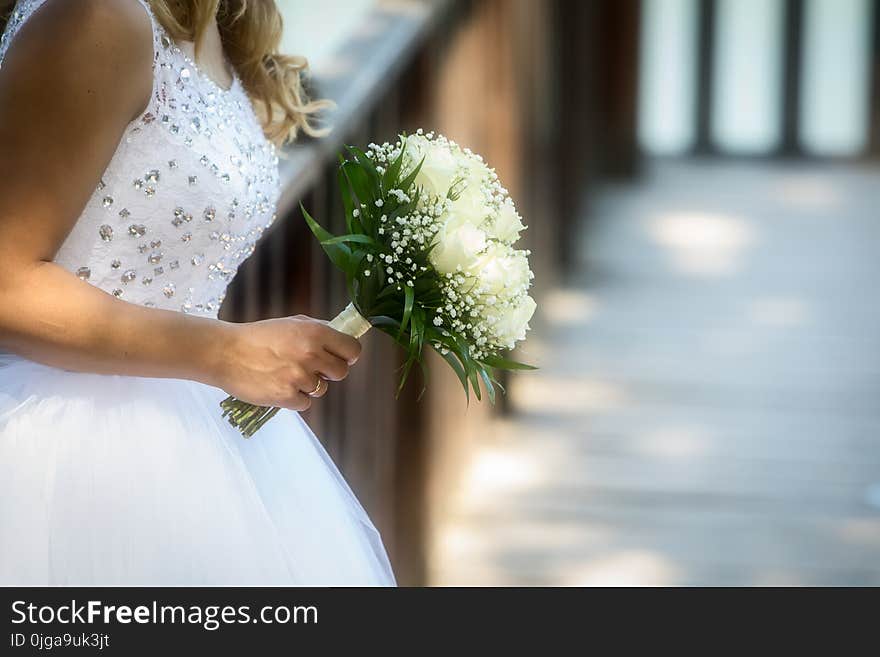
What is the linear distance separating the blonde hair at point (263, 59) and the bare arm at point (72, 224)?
0.19 m

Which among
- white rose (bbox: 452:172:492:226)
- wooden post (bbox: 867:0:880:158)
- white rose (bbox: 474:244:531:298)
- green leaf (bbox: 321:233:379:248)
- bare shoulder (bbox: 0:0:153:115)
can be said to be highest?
wooden post (bbox: 867:0:880:158)

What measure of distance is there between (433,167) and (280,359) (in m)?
0.26

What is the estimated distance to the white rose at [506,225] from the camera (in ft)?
4.95

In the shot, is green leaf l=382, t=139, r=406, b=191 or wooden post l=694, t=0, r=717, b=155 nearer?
green leaf l=382, t=139, r=406, b=191

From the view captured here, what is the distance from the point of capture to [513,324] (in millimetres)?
1500

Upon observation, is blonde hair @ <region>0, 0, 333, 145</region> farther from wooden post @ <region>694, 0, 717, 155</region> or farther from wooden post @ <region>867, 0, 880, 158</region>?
wooden post @ <region>867, 0, 880, 158</region>

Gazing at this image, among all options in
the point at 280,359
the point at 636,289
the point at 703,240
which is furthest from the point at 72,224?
the point at 703,240

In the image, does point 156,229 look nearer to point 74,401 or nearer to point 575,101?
point 74,401

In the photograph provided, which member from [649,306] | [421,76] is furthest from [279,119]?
→ [649,306]

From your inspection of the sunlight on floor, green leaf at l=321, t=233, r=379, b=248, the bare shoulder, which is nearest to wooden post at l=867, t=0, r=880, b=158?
the sunlight on floor

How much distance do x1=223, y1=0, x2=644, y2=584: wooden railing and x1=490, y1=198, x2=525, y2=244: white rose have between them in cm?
98

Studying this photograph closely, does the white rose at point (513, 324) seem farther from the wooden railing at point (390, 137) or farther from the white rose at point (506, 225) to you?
the wooden railing at point (390, 137)

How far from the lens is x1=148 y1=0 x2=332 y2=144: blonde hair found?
1729 mm

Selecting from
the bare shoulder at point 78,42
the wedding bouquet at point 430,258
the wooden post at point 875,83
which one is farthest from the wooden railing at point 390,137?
the wooden post at point 875,83
